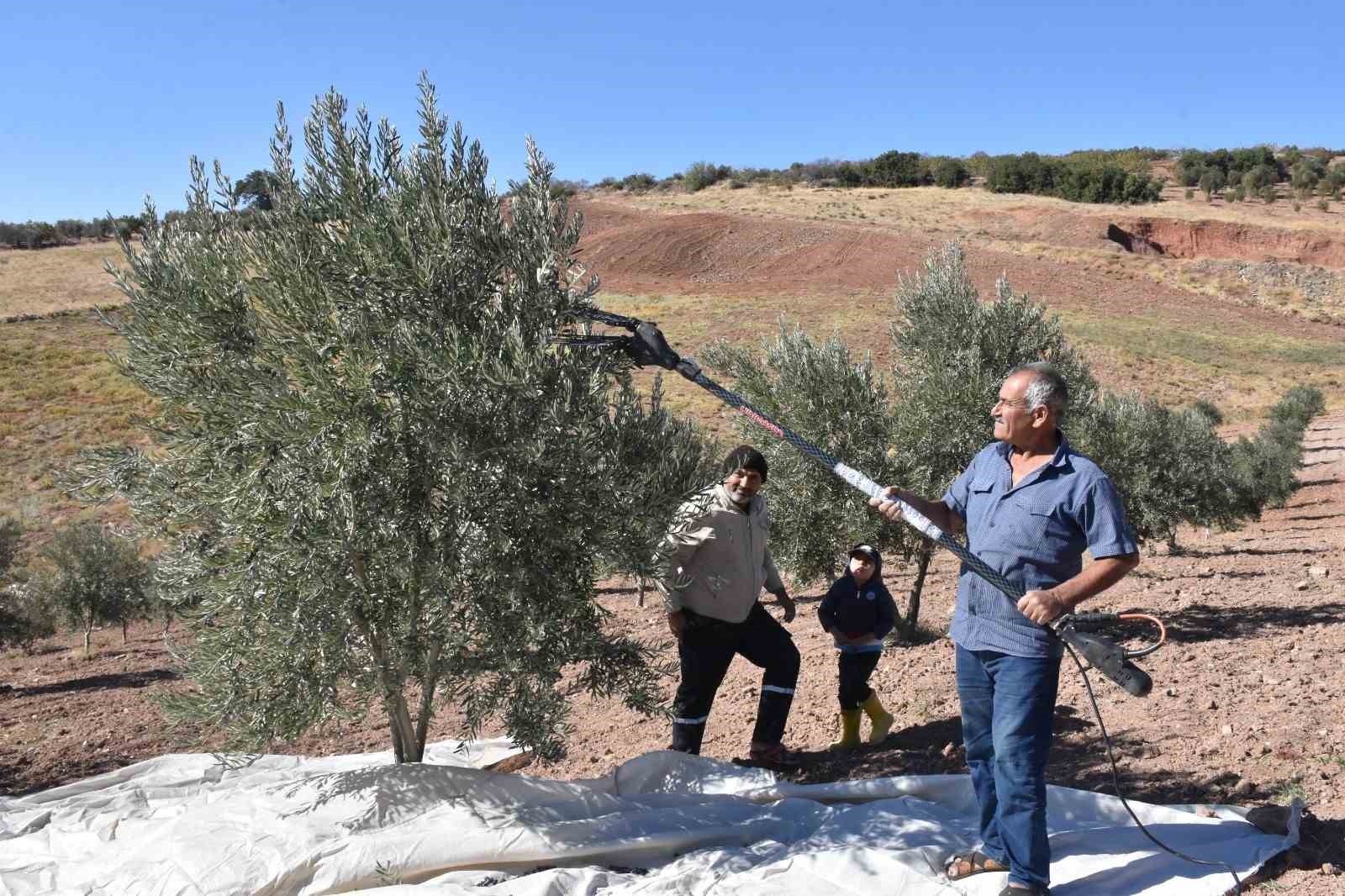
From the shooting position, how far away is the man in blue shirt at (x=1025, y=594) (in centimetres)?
373

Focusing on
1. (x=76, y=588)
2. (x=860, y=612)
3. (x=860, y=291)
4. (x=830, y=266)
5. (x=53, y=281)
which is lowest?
(x=76, y=588)

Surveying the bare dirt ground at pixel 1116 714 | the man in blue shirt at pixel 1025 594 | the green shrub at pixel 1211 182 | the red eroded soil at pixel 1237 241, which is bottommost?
the bare dirt ground at pixel 1116 714

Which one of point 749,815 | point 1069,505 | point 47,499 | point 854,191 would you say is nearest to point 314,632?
point 749,815

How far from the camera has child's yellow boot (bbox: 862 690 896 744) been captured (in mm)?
6648

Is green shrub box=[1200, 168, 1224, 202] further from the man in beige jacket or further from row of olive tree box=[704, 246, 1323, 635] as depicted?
the man in beige jacket

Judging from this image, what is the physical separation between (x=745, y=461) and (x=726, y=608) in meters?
0.84

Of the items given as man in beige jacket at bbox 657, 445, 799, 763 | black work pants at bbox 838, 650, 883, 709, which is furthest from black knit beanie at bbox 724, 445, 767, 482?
black work pants at bbox 838, 650, 883, 709

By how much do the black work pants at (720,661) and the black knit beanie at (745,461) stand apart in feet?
2.62

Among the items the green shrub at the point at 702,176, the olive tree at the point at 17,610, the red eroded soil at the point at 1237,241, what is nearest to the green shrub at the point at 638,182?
the green shrub at the point at 702,176

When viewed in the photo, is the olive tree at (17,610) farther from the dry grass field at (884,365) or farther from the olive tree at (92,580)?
the dry grass field at (884,365)

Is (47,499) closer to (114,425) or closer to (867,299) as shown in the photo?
(114,425)

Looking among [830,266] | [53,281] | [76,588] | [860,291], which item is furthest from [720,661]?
[53,281]

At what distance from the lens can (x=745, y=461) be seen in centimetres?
574

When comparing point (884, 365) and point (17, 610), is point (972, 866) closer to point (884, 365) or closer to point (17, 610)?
point (17, 610)
